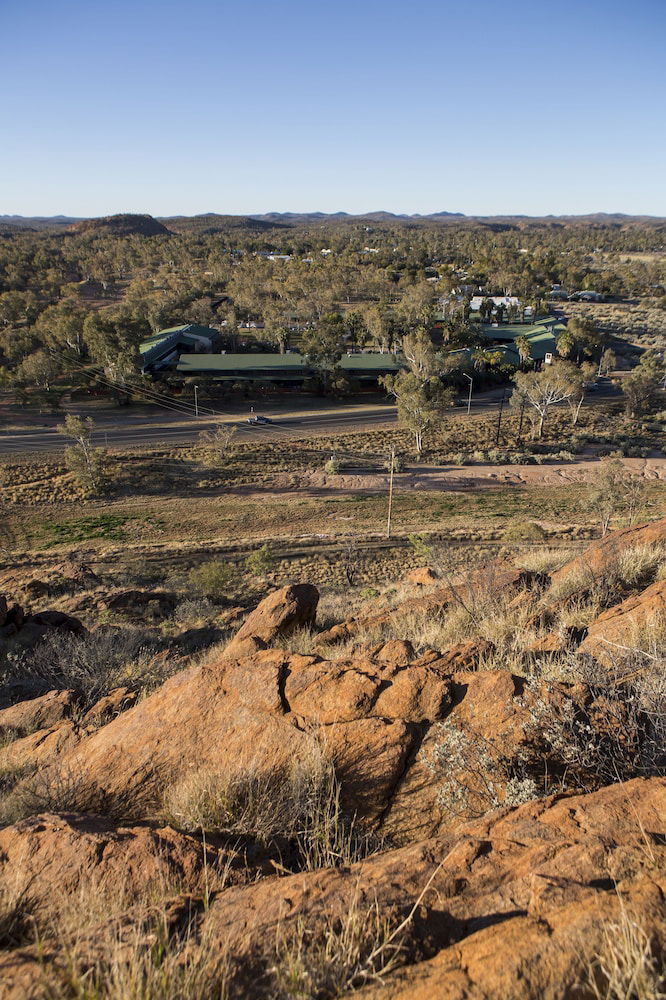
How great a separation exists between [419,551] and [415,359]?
92.5ft

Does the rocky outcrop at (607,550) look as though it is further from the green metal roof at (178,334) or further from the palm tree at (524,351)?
the green metal roof at (178,334)

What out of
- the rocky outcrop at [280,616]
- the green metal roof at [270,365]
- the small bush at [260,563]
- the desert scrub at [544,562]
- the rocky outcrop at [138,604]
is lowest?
the small bush at [260,563]

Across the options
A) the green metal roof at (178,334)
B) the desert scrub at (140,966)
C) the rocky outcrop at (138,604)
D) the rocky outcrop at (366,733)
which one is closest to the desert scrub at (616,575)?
the rocky outcrop at (366,733)

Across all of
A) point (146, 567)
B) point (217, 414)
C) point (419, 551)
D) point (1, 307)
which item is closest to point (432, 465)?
point (419, 551)

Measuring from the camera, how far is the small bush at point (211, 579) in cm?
2112

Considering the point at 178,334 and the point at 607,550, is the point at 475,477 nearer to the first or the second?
the point at 607,550

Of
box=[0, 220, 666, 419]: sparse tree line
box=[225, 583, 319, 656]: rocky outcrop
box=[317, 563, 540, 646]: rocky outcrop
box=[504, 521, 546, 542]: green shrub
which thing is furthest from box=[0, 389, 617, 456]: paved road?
box=[317, 563, 540, 646]: rocky outcrop

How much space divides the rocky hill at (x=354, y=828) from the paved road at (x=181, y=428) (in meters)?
36.2

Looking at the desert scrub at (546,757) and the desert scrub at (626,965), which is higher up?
the desert scrub at (626,965)

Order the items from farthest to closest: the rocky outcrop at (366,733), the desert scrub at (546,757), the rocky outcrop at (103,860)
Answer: the rocky outcrop at (366,733) → the desert scrub at (546,757) → the rocky outcrop at (103,860)

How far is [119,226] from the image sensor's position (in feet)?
608

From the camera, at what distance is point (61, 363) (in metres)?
51.9

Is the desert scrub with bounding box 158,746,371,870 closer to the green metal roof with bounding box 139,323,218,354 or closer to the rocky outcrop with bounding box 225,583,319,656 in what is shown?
the rocky outcrop with bounding box 225,583,319,656

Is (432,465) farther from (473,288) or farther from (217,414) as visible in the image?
(473,288)
